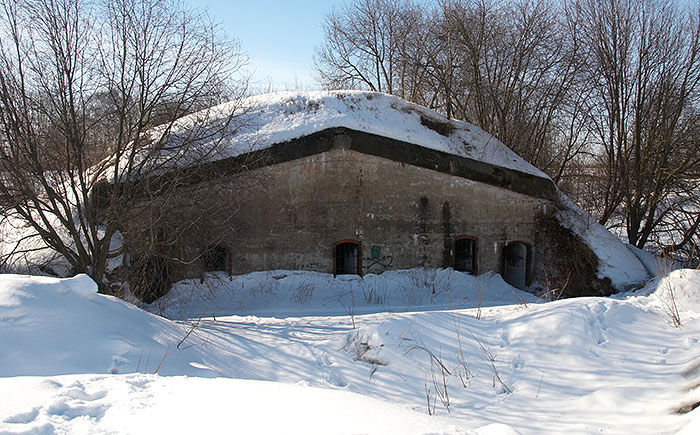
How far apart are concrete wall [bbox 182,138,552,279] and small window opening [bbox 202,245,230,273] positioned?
14.6 inches

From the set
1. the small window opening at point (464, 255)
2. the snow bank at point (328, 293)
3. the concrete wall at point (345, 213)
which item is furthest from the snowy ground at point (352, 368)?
the small window opening at point (464, 255)

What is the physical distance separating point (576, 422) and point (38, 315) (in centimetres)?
507

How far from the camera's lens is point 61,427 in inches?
96.0

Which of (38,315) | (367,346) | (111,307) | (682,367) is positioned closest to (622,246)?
(682,367)

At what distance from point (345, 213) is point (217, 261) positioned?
3367 millimetres

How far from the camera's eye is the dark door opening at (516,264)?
1238 cm

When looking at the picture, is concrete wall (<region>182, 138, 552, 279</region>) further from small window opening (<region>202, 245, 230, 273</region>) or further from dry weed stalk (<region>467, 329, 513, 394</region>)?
dry weed stalk (<region>467, 329, 513, 394</region>)

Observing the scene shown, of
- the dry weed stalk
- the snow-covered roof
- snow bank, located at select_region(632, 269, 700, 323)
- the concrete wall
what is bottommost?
the dry weed stalk

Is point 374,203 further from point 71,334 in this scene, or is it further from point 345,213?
point 71,334

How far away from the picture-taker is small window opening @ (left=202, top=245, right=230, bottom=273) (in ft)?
35.6

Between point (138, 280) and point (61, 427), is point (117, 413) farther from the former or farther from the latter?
point (138, 280)

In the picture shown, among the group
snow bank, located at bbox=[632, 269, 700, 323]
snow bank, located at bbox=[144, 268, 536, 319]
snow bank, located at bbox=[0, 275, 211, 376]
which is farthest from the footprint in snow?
snow bank, located at bbox=[632, 269, 700, 323]

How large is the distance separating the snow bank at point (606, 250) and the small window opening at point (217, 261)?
8514 millimetres

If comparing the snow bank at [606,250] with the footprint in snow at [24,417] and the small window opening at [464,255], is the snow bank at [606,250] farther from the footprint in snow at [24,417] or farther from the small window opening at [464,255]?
the footprint in snow at [24,417]
